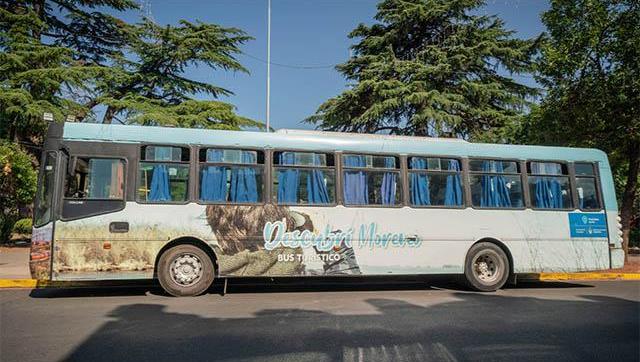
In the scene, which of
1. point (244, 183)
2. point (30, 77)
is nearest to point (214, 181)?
point (244, 183)

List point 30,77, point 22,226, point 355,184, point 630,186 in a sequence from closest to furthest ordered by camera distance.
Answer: point 355,184, point 630,186, point 30,77, point 22,226

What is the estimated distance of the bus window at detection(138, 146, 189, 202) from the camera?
8.41 metres

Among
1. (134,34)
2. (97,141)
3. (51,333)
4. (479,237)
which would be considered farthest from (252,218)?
(134,34)

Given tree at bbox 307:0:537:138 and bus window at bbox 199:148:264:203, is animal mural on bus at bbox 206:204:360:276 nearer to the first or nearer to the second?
bus window at bbox 199:148:264:203

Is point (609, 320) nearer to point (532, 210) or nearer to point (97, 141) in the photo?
point (532, 210)

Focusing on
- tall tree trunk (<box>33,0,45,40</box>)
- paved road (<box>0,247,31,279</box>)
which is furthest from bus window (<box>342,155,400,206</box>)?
tall tree trunk (<box>33,0,45,40</box>)

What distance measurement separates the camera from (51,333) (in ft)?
18.7

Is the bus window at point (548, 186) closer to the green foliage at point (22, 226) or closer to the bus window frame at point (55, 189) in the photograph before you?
the bus window frame at point (55, 189)

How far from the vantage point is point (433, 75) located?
2005 cm

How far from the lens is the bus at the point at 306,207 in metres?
8.16

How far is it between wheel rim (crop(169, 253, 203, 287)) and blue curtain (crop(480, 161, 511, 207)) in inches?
227

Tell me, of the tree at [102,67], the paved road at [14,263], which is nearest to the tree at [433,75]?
the tree at [102,67]

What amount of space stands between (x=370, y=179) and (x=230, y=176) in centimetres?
271

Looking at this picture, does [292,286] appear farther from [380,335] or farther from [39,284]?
[39,284]
